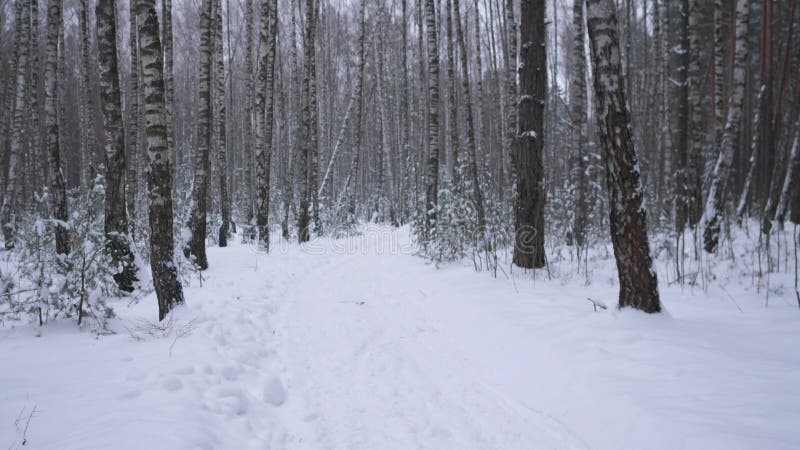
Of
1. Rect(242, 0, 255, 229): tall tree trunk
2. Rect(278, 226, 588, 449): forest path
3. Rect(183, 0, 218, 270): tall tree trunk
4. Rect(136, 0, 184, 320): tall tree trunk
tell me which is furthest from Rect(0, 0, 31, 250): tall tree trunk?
Rect(278, 226, 588, 449): forest path

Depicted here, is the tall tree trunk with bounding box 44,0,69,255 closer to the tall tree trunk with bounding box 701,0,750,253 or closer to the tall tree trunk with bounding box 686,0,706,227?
the tall tree trunk with bounding box 701,0,750,253

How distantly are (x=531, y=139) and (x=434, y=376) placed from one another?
4.72 meters

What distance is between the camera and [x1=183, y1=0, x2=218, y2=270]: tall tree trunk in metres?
9.41

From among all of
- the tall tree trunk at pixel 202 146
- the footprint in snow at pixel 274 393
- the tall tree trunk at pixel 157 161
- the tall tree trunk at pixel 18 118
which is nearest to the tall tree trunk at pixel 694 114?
the footprint in snow at pixel 274 393

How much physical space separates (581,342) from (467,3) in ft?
64.1

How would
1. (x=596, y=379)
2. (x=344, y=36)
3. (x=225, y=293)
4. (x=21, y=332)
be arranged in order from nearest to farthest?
(x=596, y=379) → (x=21, y=332) → (x=225, y=293) → (x=344, y=36)

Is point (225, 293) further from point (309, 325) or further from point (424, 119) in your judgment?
point (424, 119)

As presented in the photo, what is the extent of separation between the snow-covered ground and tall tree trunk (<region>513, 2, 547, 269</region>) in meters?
1.21

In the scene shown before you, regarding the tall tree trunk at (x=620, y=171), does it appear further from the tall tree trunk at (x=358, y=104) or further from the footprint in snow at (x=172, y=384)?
the tall tree trunk at (x=358, y=104)

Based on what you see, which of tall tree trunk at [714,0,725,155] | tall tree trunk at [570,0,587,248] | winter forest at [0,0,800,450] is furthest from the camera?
tall tree trunk at [570,0,587,248]

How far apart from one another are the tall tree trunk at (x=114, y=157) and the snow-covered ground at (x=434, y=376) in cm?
84

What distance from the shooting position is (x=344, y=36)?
102 ft

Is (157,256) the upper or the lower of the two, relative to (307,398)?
upper

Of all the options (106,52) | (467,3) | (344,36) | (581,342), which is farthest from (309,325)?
(344,36)
